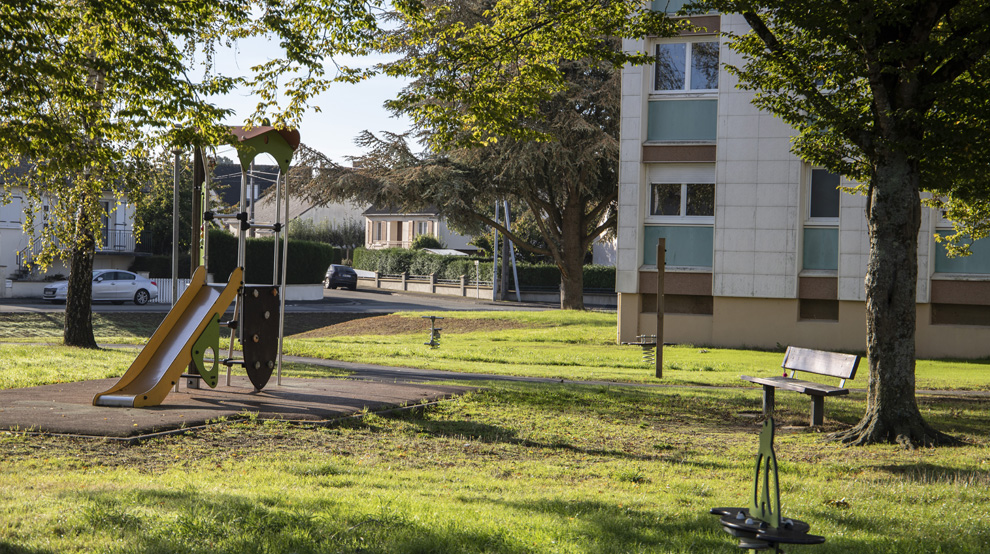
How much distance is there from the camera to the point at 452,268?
64125 millimetres

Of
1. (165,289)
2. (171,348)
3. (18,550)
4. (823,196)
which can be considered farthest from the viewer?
(165,289)

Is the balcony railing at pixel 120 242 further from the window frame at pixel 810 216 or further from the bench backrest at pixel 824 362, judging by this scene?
the bench backrest at pixel 824 362

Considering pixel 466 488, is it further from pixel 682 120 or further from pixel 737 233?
pixel 682 120

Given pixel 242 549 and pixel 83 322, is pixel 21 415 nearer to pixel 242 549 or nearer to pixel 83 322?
pixel 242 549

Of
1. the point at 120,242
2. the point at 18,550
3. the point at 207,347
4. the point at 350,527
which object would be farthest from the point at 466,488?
the point at 120,242

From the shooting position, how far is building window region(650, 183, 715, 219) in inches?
972

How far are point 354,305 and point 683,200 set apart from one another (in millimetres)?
24816

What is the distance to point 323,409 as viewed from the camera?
33.8 feet

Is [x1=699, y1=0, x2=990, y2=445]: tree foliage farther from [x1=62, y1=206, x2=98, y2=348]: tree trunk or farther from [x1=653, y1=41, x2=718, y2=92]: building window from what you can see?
[x1=62, y1=206, x2=98, y2=348]: tree trunk

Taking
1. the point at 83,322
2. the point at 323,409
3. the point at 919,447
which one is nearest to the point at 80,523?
the point at 323,409

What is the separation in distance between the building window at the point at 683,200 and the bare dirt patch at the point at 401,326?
298 inches

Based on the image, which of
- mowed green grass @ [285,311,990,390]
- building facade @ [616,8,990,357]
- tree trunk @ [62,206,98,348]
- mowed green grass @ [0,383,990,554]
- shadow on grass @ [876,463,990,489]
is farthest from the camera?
building facade @ [616,8,990,357]

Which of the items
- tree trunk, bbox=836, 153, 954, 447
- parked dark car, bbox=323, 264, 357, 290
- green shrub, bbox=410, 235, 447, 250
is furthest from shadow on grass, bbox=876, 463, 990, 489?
green shrub, bbox=410, 235, 447, 250

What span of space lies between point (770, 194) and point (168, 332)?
56.8 ft
